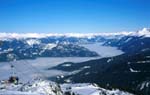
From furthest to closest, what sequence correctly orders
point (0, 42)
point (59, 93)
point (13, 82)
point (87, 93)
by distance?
point (87, 93) → point (13, 82) → point (59, 93) → point (0, 42)

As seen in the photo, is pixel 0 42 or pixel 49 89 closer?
pixel 0 42

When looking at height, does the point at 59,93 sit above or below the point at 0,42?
below

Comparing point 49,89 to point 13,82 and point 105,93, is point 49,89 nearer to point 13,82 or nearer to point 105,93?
point 13,82

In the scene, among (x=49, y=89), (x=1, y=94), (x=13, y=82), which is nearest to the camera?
(x=1, y=94)

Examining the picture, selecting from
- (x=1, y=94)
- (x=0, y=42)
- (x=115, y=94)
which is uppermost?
(x=0, y=42)

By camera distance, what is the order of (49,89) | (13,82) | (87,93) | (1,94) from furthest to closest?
(87,93) → (13,82) → (49,89) → (1,94)

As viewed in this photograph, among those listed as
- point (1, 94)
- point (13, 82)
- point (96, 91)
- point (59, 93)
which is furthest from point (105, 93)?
point (1, 94)

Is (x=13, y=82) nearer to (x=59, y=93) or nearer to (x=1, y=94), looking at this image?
(x=59, y=93)

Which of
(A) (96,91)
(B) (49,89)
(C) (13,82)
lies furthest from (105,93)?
(B) (49,89)

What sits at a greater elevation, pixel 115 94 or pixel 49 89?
pixel 49 89
